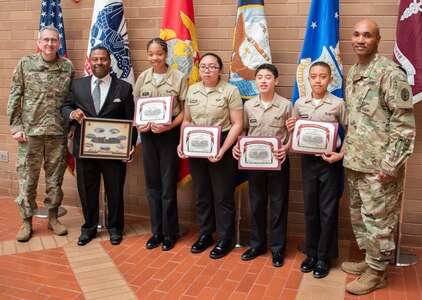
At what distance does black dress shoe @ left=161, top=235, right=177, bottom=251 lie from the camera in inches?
150

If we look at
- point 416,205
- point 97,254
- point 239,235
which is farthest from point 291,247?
point 97,254

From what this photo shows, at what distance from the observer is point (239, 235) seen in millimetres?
3996

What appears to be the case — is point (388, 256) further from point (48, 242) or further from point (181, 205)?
point (48, 242)

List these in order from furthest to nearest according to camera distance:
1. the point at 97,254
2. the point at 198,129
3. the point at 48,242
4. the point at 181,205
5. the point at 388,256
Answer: the point at 181,205 < the point at 48,242 < the point at 97,254 < the point at 198,129 < the point at 388,256

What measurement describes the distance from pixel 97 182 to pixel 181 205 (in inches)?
39.2

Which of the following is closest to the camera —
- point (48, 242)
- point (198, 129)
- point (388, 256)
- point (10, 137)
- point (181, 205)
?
point (388, 256)

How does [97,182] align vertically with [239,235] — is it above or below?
above

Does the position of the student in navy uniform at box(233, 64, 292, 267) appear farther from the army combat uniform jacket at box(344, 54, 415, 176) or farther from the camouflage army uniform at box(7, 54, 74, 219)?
the camouflage army uniform at box(7, 54, 74, 219)

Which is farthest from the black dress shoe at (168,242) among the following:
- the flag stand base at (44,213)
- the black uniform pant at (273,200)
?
the flag stand base at (44,213)

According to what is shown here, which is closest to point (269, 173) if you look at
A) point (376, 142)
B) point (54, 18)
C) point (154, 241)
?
point (376, 142)

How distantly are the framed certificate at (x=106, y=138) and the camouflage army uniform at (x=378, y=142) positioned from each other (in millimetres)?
1819

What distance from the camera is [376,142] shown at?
2955mm

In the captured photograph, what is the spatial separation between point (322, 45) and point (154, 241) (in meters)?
2.21

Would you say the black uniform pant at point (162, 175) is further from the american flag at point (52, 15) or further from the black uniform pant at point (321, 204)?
the american flag at point (52, 15)
